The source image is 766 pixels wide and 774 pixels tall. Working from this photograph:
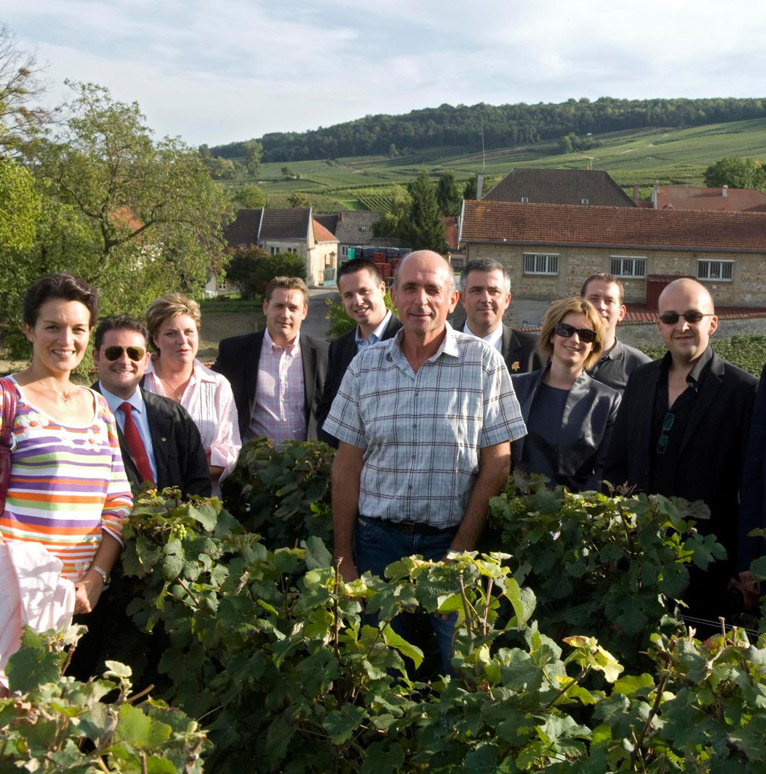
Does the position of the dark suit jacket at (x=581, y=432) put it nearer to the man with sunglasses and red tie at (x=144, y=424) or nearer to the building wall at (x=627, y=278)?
the man with sunglasses and red tie at (x=144, y=424)

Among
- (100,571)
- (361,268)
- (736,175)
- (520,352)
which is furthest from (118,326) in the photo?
(736,175)

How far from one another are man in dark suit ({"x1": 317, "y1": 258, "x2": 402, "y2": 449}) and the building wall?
35.9 meters

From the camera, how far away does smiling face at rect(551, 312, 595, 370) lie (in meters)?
4.48

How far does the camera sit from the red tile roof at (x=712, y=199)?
226 ft

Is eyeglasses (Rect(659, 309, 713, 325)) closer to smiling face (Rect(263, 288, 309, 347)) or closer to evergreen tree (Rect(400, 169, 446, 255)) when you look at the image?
smiling face (Rect(263, 288, 309, 347))

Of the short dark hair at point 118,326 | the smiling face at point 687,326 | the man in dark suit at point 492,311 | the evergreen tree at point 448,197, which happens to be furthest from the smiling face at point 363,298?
the evergreen tree at point 448,197

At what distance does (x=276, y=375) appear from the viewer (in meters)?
5.47

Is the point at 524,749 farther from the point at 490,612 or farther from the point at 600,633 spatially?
the point at 600,633

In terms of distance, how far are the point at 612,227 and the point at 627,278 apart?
276cm

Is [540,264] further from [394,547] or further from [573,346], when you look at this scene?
[394,547]

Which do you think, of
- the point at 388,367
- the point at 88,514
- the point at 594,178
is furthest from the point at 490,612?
the point at 594,178

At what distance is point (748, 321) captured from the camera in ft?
109

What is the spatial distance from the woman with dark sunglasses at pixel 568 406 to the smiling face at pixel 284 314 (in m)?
1.57

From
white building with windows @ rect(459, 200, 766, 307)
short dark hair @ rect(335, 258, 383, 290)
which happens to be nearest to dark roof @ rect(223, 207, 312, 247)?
white building with windows @ rect(459, 200, 766, 307)
